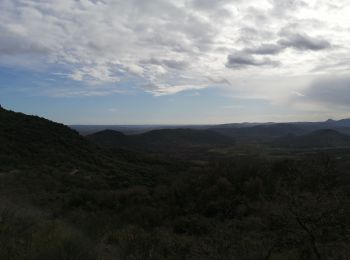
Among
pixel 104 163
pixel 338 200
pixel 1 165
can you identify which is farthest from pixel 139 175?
pixel 338 200

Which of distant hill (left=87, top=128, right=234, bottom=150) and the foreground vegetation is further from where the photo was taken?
distant hill (left=87, top=128, right=234, bottom=150)

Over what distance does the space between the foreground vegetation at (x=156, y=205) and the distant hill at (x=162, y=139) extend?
68.8 metres

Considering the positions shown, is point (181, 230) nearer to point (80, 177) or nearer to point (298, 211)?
point (298, 211)

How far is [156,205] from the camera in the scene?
80.4 ft

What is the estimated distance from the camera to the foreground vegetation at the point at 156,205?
824 cm

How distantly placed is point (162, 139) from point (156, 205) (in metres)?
133

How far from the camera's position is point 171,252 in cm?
995

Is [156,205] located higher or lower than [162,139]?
higher

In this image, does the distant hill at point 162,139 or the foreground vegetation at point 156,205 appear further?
the distant hill at point 162,139

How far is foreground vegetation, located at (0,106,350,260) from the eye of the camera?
824 centimetres

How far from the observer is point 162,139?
15725 cm

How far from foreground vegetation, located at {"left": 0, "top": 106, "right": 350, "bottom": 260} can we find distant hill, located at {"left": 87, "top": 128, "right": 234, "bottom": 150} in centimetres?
6883

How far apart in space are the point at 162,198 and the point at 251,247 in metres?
17.0

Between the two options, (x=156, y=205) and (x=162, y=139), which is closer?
(x=156, y=205)
